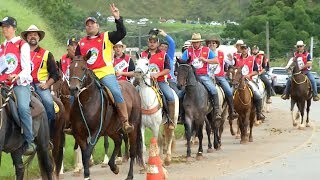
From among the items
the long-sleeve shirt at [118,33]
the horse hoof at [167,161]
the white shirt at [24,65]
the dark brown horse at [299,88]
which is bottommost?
the horse hoof at [167,161]

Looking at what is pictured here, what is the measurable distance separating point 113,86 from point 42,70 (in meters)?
1.25

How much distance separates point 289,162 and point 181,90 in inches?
136

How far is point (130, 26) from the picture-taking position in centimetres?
5622

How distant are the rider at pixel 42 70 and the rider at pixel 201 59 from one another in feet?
18.9

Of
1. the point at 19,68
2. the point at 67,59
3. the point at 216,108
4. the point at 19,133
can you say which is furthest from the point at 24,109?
the point at 216,108

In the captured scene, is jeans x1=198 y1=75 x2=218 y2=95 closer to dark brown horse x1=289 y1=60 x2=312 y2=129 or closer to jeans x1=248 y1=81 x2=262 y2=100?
jeans x1=248 y1=81 x2=262 y2=100

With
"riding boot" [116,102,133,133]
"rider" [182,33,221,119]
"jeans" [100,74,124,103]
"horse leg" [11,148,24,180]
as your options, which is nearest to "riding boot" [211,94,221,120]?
"rider" [182,33,221,119]

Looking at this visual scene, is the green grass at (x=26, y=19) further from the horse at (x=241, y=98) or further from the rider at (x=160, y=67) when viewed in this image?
the rider at (x=160, y=67)

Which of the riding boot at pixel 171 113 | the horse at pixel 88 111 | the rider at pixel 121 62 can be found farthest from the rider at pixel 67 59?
the riding boot at pixel 171 113

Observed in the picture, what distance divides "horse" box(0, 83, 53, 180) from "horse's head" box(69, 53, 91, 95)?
2.07 feet

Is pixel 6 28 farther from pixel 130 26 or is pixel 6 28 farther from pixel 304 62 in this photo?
pixel 130 26

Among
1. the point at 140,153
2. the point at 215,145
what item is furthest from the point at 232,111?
the point at 140,153

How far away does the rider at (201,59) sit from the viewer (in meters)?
19.2

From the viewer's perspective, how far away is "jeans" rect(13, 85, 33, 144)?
1191 centimetres
